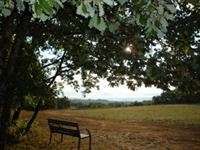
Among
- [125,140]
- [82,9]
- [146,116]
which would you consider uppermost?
[146,116]

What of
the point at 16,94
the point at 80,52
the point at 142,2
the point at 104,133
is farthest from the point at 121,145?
the point at 142,2

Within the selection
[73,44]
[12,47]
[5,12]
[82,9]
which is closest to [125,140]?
[73,44]

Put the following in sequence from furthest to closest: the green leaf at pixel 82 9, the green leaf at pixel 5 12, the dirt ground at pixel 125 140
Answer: the dirt ground at pixel 125 140, the green leaf at pixel 5 12, the green leaf at pixel 82 9

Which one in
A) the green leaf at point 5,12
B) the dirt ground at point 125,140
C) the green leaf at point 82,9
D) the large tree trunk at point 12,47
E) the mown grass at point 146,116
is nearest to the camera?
the green leaf at point 82,9

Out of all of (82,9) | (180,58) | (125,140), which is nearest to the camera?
(82,9)

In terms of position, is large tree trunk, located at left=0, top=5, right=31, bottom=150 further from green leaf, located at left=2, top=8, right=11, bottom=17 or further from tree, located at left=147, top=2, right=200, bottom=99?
green leaf, located at left=2, top=8, right=11, bottom=17

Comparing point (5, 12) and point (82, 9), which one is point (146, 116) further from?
point (82, 9)

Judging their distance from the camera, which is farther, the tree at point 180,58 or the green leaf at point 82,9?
the tree at point 180,58

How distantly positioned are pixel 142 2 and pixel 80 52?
10994 millimetres

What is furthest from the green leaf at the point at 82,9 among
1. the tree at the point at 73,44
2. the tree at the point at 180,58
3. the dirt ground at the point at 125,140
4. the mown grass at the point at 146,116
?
the mown grass at the point at 146,116

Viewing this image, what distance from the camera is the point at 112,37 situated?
501 inches

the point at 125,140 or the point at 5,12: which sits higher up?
the point at 5,12

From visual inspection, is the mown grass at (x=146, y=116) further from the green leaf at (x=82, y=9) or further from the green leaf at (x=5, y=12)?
the green leaf at (x=82, y=9)

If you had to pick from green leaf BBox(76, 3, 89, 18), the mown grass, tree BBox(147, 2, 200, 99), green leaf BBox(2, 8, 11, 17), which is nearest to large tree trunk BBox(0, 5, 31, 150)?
tree BBox(147, 2, 200, 99)
